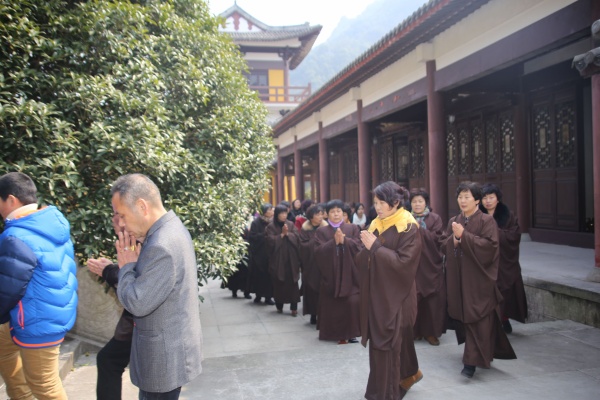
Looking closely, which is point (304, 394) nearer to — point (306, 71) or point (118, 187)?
point (118, 187)

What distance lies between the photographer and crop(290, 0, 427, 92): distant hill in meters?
83.5

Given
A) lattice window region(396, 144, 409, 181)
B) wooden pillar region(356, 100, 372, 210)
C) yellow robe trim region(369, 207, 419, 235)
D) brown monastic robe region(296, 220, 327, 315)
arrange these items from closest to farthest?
yellow robe trim region(369, 207, 419, 235)
brown monastic robe region(296, 220, 327, 315)
wooden pillar region(356, 100, 372, 210)
lattice window region(396, 144, 409, 181)

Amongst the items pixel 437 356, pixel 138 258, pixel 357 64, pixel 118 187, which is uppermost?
pixel 357 64

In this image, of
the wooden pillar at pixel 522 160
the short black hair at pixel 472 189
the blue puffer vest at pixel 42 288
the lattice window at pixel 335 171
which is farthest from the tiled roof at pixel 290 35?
the blue puffer vest at pixel 42 288

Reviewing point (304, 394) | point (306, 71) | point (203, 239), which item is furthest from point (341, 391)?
point (306, 71)

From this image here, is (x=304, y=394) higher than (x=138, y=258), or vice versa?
(x=138, y=258)

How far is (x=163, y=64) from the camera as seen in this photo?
4.75 m

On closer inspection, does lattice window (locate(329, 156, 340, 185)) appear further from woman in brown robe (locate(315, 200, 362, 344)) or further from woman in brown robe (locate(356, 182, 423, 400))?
woman in brown robe (locate(356, 182, 423, 400))

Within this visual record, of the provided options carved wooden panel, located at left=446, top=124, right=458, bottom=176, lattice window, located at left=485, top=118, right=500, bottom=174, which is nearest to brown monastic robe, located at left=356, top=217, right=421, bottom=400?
lattice window, located at left=485, top=118, right=500, bottom=174

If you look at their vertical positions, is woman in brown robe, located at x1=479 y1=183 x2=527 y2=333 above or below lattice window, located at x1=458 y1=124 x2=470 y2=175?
below

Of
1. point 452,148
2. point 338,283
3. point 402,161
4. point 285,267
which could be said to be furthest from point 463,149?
point 338,283

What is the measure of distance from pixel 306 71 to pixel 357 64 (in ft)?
249

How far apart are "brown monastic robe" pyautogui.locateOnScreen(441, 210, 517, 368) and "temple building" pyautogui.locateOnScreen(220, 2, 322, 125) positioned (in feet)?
84.3

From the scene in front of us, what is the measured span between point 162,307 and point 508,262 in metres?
4.62
